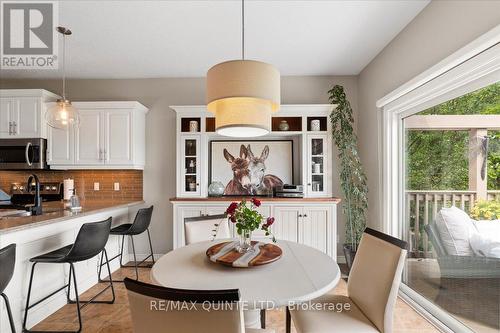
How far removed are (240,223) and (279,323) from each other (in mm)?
1223

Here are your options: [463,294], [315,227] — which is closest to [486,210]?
→ [463,294]

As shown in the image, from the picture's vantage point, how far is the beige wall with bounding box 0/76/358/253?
13.4 feet

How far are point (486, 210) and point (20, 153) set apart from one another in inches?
198

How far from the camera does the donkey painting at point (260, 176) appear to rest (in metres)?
4.00

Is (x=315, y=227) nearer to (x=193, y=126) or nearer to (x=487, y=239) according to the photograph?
(x=487, y=239)

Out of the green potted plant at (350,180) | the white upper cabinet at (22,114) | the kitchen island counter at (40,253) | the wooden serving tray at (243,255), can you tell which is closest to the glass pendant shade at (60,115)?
the kitchen island counter at (40,253)

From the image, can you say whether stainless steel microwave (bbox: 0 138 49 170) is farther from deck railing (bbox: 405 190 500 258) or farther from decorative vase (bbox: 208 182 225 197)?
deck railing (bbox: 405 190 500 258)

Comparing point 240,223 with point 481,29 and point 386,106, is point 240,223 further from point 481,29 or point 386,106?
point 386,106

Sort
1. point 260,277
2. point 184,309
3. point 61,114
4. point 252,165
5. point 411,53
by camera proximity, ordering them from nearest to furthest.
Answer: point 184,309
point 260,277
point 411,53
point 61,114
point 252,165

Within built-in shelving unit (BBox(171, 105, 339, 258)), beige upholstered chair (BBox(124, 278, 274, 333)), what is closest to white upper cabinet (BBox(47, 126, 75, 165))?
built-in shelving unit (BBox(171, 105, 339, 258))

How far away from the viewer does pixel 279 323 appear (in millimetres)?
2383

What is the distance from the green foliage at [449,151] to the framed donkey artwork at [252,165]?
63.0 inches

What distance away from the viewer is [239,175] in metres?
4.05

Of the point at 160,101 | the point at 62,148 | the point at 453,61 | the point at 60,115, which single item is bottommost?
the point at 62,148
